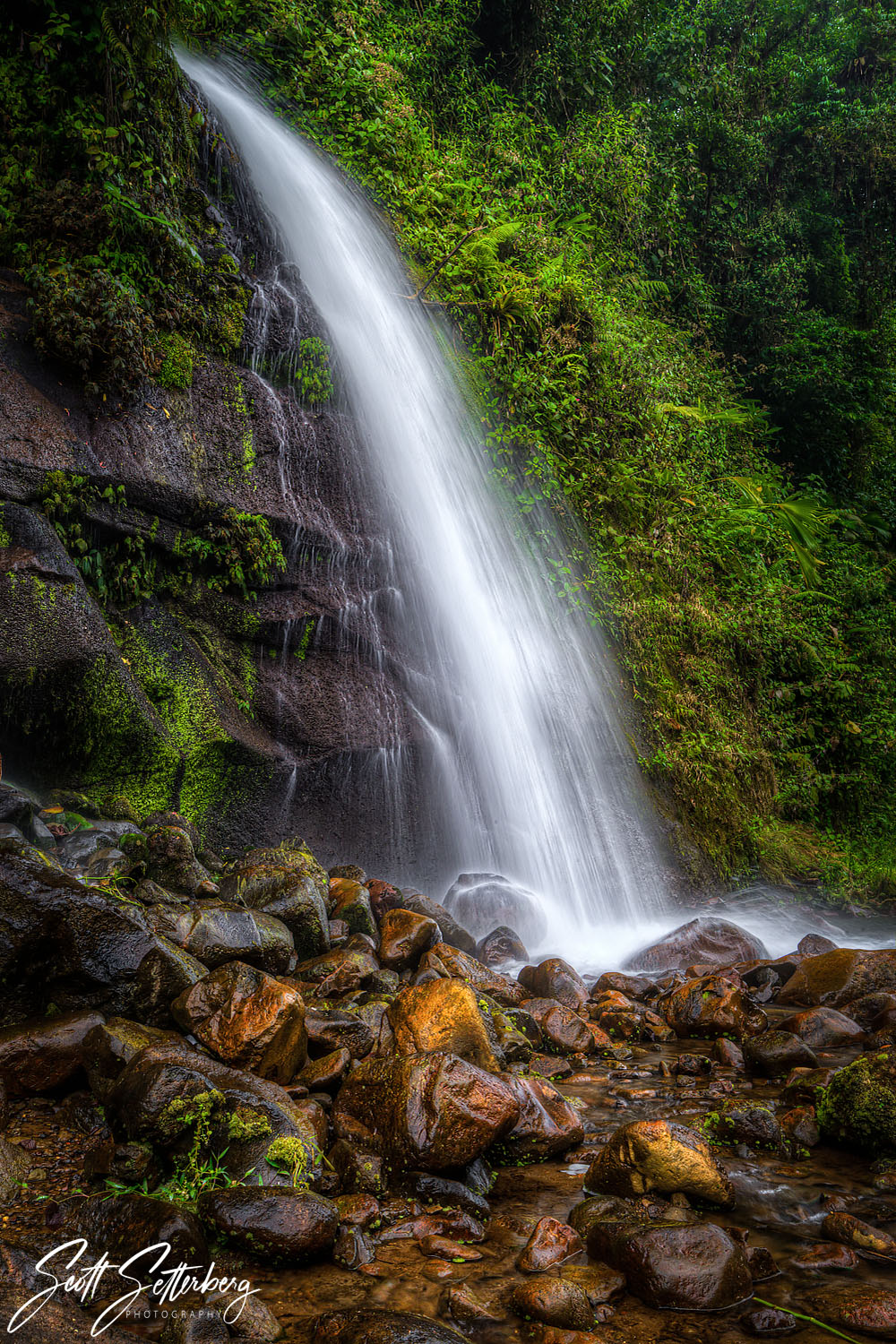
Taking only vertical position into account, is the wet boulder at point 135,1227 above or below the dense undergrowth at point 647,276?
below

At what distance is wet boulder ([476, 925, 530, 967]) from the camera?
6.04 m

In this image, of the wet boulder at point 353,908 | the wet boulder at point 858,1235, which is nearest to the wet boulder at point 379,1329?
the wet boulder at point 858,1235

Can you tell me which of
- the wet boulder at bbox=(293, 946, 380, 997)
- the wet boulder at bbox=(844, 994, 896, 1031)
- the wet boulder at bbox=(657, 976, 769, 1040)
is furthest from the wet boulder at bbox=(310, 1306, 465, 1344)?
the wet boulder at bbox=(844, 994, 896, 1031)

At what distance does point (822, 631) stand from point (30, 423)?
11476mm

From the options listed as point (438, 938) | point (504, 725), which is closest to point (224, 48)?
point (504, 725)

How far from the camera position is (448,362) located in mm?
10273

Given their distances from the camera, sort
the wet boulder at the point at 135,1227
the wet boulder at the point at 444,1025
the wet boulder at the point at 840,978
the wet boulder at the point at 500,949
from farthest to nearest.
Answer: the wet boulder at the point at 500,949, the wet boulder at the point at 840,978, the wet boulder at the point at 444,1025, the wet boulder at the point at 135,1227

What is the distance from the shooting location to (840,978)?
5.36m

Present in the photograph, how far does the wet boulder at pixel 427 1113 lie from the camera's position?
2.78 m

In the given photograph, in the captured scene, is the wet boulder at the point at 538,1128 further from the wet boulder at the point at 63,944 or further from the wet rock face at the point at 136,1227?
the wet boulder at the point at 63,944

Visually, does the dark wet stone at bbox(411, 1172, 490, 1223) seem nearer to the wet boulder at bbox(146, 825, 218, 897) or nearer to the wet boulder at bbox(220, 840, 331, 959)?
the wet boulder at bbox(220, 840, 331, 959)

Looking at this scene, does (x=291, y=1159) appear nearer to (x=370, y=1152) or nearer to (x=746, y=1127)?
(x=370, y=1152)

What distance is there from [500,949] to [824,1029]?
92.3 inches

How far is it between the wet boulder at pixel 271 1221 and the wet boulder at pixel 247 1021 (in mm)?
750
